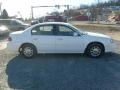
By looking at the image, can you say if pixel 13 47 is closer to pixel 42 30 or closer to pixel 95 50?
pixel 42 30

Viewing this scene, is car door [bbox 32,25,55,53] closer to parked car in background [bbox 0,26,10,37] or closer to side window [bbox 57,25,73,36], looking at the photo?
side window [bbox 57,25,73,36]

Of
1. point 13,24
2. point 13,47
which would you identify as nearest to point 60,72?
point 13,47

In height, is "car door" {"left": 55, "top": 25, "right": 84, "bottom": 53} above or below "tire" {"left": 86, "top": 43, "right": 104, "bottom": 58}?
above

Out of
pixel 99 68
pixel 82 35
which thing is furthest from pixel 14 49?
pixel 99 68

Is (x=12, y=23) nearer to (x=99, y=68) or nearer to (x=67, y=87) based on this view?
(x=99, y=68)

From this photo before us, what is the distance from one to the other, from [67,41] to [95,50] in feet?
4.08

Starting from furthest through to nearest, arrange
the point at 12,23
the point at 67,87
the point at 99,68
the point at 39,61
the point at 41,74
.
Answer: the point at 12,23
the point at 39,61
the point at 99,68
the point at 41,74
the point at 67,87

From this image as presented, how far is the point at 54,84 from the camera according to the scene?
9.05 m

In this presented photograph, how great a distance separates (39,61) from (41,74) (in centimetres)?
254

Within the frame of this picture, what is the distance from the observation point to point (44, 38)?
1349 cm

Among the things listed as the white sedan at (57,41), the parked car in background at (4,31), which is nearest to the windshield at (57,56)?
the white sedan at (57,41)

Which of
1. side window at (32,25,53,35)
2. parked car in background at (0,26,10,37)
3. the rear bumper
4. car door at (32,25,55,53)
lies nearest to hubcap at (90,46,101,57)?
car door at (32,25,55,53)

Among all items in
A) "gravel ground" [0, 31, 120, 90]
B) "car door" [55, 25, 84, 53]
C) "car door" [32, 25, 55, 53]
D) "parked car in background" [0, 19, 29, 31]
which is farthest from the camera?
"parked car in background" [0, 19, 29, 31]

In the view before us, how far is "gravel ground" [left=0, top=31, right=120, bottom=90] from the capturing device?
29.2 feet
